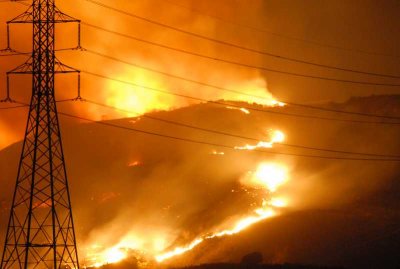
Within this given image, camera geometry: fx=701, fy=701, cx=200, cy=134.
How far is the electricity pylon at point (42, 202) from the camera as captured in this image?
5109 centimetres

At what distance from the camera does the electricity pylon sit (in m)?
51.1

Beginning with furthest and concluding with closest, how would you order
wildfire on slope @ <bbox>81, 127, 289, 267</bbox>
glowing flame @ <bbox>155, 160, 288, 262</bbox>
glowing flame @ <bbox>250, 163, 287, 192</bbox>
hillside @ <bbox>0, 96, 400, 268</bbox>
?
glowing flame @ <bbox>250, 163, 287, 192</bbox>
glowing flame @ <bbox>155, 160, 288, 262</bbox>
wildfire on slope @ <bbox>81, 127, 289, 267</bbox>
hillside @ <bbox>0, 96, 400, 268</bbox>

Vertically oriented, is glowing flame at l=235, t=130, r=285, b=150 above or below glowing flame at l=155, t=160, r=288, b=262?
above

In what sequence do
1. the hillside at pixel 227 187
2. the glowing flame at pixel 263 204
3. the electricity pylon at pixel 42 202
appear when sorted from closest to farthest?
the electricity pylon at pixel 42 202
the hillside at pixel 227 187
the glowing flame at pixel 263 204

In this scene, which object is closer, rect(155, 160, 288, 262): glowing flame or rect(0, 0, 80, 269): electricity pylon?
rect(0, 0, 80, 269): electricity pylon

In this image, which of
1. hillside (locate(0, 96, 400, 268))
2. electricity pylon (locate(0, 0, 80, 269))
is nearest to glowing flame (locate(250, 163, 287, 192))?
hillside (locate(0, 96, 400, 268))

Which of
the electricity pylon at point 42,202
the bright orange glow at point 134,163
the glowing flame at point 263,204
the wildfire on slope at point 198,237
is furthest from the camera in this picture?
the bright orange glow at point 134,163

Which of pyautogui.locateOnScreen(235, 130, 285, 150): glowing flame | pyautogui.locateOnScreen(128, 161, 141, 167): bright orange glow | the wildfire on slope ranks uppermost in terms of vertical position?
pyautogui.locateOnScreen(235, 130, 285, 150): glowing flame

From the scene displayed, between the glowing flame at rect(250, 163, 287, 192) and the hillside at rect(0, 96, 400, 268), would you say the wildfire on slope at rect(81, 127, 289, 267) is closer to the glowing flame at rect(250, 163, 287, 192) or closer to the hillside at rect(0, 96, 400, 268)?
the glowing flame at rect(250, 163, 287, 192)

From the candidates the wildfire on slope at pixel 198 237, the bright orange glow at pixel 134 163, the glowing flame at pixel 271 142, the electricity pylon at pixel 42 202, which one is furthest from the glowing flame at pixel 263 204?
the bright orange glow at pixel 134 163

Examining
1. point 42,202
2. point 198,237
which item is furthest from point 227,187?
point 42,202

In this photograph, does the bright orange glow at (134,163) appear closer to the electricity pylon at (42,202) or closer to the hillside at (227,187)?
the hillside at (227,187)

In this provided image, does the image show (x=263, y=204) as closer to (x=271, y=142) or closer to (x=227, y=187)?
(x=227, y=187)

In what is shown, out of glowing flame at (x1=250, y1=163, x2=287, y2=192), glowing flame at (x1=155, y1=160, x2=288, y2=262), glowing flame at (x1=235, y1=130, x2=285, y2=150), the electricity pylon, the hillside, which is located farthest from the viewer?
glowing flame at (x1=235, y1=130, x2=285, y2=150)
